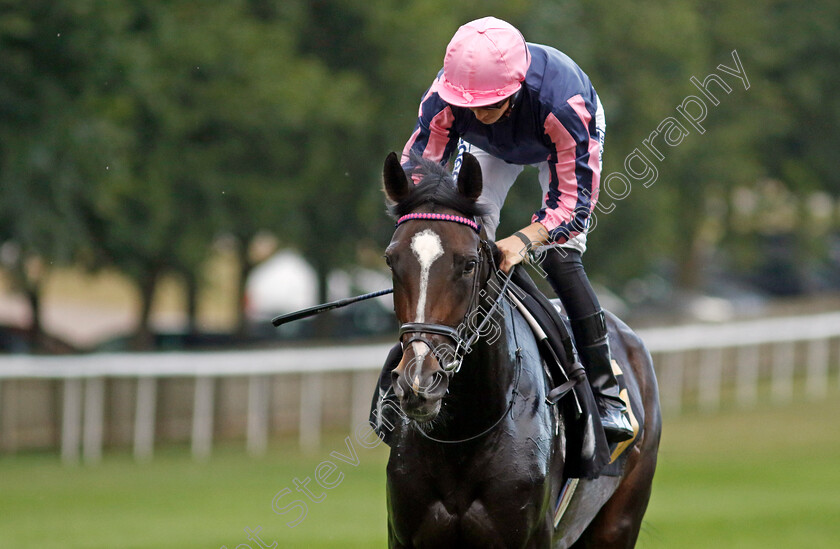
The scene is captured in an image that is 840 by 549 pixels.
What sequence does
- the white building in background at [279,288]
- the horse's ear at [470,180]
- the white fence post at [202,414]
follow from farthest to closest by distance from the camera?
1. the white building in background at [279,288]
2. the white fence post at [202,414]
3. the horse's ear at [470,180]

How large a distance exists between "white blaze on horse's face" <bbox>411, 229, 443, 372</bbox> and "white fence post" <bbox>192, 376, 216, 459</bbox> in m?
10.6

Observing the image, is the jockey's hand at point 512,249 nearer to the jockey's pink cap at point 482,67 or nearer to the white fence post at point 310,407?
the jockey's pink cap at point 482,67

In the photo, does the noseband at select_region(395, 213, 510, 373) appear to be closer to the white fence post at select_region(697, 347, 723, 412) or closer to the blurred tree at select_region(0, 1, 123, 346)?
the blurred tree at select_region(0, 1, 123, 346)

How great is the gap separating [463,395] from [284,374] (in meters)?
10.8

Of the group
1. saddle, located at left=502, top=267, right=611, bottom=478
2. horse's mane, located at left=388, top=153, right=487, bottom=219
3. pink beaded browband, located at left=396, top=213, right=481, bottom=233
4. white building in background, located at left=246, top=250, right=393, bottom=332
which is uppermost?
horse's mane, located at left=388, top=153, right=487, bottom=219

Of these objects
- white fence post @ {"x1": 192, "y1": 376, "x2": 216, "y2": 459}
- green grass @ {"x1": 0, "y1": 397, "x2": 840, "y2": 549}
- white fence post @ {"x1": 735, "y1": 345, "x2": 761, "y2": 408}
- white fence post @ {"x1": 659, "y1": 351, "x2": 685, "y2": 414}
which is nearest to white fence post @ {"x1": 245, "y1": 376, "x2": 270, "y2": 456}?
green grass @ {"x1": 0, "y1": 397, "x2": 840, "y2": 549}

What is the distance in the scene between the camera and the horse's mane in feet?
13.7

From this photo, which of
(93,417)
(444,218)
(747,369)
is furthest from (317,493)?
(747,369)

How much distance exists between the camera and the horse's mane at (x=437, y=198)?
164 inches

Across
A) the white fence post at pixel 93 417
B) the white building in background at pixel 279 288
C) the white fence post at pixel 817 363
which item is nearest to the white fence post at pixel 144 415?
the white fence post at pixel 93 417

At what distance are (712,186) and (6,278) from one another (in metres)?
14.0

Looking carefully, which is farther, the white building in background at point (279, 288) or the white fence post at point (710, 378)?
the white building in background at point (279, 288)

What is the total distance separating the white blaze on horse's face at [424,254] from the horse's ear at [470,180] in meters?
0.27

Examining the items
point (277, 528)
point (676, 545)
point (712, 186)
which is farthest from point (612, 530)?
point (712, 186)
